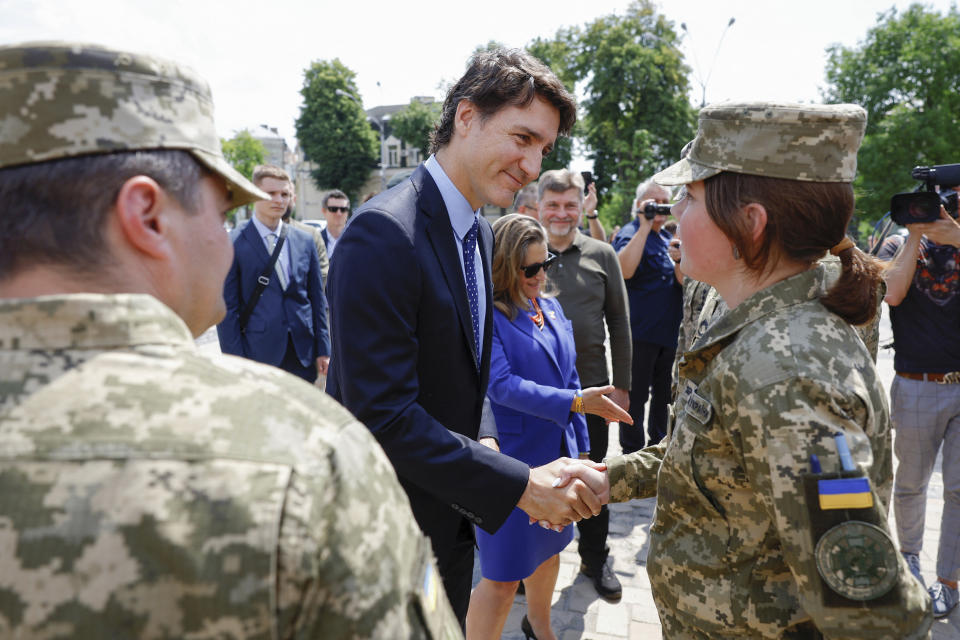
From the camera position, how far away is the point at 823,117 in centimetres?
166

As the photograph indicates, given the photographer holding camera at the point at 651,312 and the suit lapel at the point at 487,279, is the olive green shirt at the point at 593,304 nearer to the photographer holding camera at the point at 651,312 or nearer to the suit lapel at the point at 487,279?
the photographer holding camera at the point at 651,312

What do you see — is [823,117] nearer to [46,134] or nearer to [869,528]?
[869,528]

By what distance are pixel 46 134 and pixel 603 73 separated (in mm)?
33835

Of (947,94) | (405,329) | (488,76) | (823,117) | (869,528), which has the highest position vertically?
(947,94)

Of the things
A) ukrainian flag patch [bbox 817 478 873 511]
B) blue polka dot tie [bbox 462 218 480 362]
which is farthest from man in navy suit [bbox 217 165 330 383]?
ukrainian flag patch [bbox 817 478 873 511]

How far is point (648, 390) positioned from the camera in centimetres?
561

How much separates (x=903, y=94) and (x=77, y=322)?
3769cm

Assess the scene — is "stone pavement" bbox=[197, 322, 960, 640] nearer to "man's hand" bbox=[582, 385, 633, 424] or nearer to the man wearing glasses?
"man's hand" bbox=[582, 385, 633, 424]

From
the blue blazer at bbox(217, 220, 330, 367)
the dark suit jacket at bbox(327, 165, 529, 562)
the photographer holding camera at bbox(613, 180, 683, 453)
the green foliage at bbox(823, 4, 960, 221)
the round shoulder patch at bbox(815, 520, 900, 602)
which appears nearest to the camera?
the round shoulder patch at bbox(815, 520, 900, 602)

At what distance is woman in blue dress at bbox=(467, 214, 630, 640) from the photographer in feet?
9.77

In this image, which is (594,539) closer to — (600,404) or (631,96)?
(600,404)

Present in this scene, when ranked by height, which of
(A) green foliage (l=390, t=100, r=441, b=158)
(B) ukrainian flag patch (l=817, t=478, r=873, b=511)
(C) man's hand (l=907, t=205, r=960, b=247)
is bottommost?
(B) ukrainian flag patch (l=817, t=478, r=873, b=511)

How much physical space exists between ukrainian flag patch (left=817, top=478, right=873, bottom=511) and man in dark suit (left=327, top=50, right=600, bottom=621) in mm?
937

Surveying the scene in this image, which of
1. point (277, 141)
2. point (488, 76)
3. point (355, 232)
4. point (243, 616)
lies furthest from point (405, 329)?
point (277, 141)
